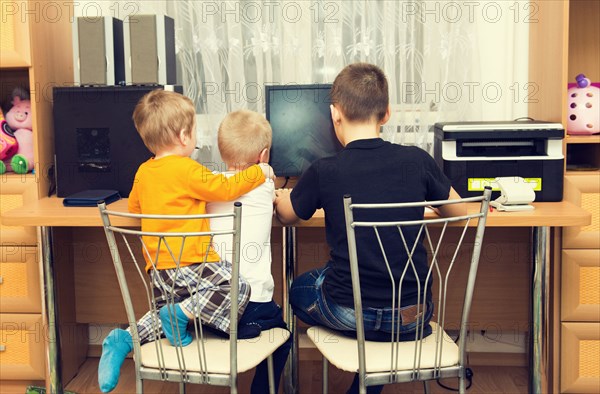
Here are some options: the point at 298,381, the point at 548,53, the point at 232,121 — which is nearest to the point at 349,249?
the point at 232,121

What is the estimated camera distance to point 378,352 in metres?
1.83

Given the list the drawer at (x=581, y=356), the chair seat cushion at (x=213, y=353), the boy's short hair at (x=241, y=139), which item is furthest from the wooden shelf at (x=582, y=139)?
the chair seat cushion at (x=213, y=353)

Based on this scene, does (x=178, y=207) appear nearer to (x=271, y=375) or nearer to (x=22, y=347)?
(x=271, y=375)

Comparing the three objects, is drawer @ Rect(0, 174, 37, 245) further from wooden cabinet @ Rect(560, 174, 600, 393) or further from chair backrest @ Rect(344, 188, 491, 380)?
wooden cabinet @ Rect(560, 174, 600, 393)

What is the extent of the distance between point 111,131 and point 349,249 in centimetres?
114

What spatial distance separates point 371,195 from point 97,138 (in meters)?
1.12

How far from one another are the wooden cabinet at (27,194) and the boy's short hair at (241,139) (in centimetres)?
80

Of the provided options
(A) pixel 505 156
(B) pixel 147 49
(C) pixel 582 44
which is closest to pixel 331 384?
(A) pixel 505 156

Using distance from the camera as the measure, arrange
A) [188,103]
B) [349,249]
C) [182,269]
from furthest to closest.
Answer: [188,103]
[182,269]
[349,249]

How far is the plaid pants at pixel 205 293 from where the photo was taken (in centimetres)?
191

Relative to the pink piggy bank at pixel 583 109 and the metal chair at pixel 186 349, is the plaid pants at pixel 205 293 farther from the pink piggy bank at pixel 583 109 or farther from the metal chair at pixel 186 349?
the pink piggy bank at pixel 583 109

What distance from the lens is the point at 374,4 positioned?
2795 mm

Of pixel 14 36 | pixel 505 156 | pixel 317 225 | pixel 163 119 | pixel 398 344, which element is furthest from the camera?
pixel 14 36

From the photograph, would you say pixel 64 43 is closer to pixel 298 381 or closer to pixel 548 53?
pixel 298 381
